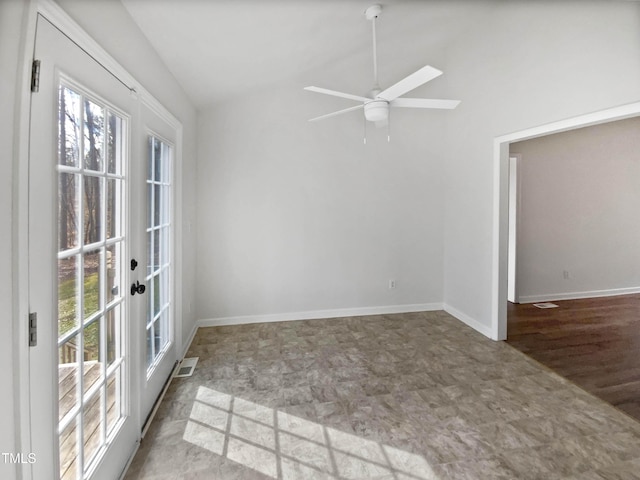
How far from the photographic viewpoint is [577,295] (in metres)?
4.78

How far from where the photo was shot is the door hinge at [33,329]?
1.04m

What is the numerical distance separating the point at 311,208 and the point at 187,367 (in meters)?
2.19

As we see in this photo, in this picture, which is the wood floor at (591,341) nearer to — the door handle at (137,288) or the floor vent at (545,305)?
the floor vent at (545,305)

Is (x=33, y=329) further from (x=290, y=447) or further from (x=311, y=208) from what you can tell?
(x=311, y=208)

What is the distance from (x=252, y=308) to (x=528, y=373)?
9.55 feet

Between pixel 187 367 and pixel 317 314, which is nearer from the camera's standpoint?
pixel 187 367

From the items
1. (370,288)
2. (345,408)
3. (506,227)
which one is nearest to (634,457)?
(345,408)

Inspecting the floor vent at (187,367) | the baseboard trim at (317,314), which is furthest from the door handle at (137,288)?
the baseboard trim at (317,314)

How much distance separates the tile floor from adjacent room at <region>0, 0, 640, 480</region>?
19mm

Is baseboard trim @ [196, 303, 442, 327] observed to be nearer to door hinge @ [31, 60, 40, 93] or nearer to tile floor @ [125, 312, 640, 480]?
tile floor @ [125, 312, 640, 480]

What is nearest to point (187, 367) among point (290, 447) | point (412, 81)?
point (290, 447)

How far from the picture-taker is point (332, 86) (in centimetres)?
389

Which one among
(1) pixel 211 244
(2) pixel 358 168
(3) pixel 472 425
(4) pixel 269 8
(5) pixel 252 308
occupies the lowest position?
(3) pixel 472 425

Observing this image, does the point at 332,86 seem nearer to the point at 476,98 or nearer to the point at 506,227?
the point at 476,98
